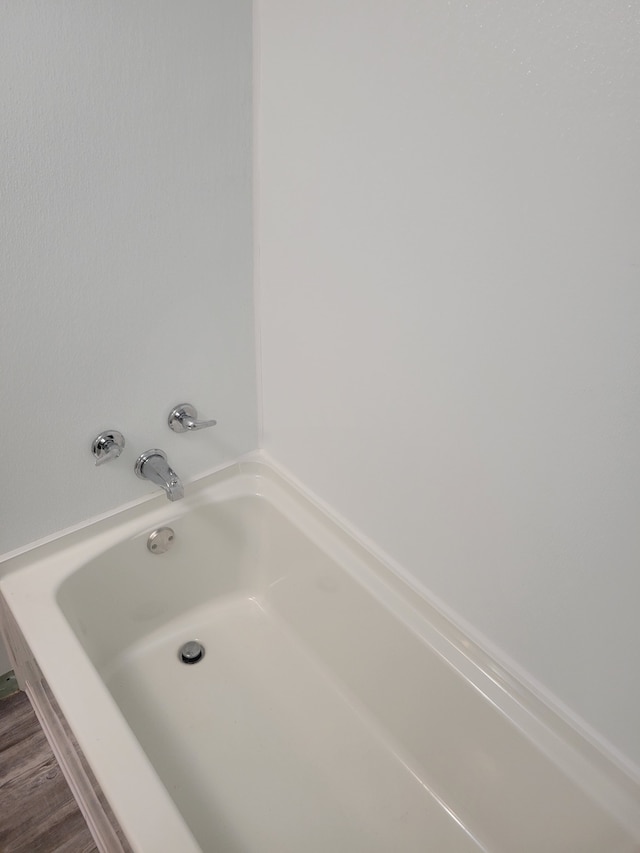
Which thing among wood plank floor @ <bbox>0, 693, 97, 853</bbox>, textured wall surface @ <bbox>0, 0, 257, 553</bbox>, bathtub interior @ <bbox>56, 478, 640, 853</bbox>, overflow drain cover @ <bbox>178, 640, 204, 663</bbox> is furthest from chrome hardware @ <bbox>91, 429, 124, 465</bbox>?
wood plank floor @ <bbox>0, 693, 97, 853</bbox>

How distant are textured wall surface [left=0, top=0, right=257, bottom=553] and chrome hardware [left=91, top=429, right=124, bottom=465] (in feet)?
0.08

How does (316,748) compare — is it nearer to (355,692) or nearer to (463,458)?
(355,692)

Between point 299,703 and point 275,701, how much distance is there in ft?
0.20

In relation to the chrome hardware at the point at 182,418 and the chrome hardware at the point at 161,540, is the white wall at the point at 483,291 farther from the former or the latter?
the chrome hardware at the point at 161,540

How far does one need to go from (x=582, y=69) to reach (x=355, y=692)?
1361 mm

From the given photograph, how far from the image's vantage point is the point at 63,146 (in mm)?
1062

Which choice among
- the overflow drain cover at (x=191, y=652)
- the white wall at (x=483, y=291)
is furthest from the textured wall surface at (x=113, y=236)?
the overflow drain cover at (x=191, y=652)

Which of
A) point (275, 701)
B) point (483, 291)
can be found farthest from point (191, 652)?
point (483, 291)

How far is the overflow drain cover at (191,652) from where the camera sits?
1591 mm

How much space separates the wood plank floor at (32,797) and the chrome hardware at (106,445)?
2.49 feet

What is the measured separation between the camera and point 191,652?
1604mm

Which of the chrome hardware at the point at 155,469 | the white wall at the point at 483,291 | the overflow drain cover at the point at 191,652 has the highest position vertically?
the white wall at the point at 483,291

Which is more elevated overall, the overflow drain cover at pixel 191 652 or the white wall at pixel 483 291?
the white wall at pixel 483 291

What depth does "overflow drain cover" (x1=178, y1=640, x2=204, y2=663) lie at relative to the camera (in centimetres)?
159
